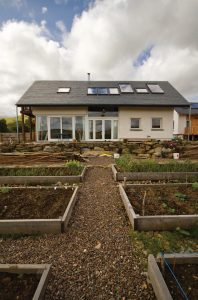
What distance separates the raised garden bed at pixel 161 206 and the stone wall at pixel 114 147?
617 centimetres

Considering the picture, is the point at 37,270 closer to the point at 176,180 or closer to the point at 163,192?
the point at 163,192

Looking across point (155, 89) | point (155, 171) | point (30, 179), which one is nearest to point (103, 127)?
point (155, 89)

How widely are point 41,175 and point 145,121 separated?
11360 mm

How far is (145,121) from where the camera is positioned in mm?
15570

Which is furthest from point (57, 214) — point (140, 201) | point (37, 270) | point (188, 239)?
point (188, 239)

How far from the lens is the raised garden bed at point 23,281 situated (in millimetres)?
1904

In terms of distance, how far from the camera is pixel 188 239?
311cm

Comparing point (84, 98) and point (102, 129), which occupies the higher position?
point (84, 98)

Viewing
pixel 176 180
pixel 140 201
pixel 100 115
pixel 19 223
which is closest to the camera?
pixel 19 223

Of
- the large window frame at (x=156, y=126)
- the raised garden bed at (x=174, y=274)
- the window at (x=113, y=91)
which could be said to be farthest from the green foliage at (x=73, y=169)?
the window at (x=113, y=91)

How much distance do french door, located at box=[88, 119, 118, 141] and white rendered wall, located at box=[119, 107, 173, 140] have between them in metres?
0.57

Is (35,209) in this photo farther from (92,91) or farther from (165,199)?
(92,91)

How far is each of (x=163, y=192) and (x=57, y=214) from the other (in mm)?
2674

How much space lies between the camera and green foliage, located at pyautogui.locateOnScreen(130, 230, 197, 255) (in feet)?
9.39
